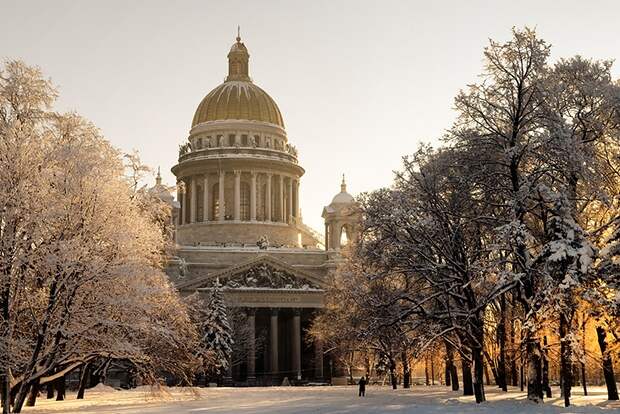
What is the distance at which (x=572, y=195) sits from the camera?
32.6 m

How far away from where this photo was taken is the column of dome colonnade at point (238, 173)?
104875mm

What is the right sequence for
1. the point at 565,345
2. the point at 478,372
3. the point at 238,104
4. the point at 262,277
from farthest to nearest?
1. the point at 238,104
2. the point at 262,277
3. the point at 478,372
4. the point at 565,345

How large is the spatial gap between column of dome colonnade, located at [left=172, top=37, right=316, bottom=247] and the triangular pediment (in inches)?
651

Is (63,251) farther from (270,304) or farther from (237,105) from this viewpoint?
(237,105)

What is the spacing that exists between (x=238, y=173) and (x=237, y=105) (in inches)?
354

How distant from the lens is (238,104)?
11050 centimetres

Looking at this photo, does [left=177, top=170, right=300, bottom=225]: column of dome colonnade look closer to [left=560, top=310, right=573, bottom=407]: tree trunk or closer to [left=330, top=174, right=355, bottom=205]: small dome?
[left=330, top=174, right=355, bottom=205]: small dome

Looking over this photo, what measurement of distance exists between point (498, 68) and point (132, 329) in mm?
15748

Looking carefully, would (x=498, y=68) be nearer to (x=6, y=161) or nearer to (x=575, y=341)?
(x=575, y=341)

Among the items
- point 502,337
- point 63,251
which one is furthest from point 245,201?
point 63,251

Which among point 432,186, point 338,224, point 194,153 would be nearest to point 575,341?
point 432,186

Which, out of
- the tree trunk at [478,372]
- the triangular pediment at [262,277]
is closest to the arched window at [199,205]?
the triangular pediment at [262,277]

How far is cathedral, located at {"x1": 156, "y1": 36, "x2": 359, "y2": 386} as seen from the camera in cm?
8556

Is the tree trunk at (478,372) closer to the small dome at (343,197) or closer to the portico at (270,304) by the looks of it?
the portico at (270,304)
